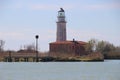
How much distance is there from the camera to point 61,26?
136m

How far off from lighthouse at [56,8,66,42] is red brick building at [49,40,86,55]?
3998 millimetres

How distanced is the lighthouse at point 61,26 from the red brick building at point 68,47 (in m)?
4.00

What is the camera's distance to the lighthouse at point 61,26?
134500 millimetres

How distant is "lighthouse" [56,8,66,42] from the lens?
134 meters
